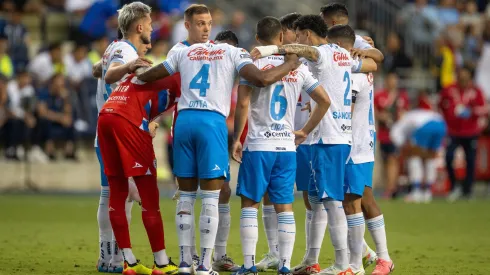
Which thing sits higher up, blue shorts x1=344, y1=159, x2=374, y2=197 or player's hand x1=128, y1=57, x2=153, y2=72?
player's hand x1=128, y1=57, x2=153, y2=72

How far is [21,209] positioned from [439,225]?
24.4ft

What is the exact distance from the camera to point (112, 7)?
23.8 metres

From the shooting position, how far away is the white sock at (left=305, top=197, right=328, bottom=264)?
10.1 metres

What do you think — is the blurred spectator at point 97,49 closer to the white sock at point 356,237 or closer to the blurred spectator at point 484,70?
the blurred spectator at point 484,70

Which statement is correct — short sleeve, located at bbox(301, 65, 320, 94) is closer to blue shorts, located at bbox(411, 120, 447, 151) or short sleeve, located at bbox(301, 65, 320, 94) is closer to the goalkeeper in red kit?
the goalkeeper in red kit

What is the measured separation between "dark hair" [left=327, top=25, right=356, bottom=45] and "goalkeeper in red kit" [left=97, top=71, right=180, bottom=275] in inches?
67.0

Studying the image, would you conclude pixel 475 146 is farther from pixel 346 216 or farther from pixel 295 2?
pixel 346 216

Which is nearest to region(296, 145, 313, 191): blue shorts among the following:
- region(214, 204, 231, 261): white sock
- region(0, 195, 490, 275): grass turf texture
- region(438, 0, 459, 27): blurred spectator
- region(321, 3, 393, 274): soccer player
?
region(321, 3, 393, 274): soccer player

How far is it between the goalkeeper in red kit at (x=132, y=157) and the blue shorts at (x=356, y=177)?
6.26 ft

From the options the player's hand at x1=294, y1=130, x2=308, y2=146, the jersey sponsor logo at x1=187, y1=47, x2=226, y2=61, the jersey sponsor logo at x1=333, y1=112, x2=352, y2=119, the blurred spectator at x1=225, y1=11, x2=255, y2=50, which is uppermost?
the blurred spectator at x1=225, y1=11, x2=255, y2=50

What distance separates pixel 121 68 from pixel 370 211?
9.82 feet

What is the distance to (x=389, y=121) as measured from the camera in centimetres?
2122

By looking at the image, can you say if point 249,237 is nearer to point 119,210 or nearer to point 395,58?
point 119,210

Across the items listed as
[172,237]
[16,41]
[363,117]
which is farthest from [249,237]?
[16,41]
